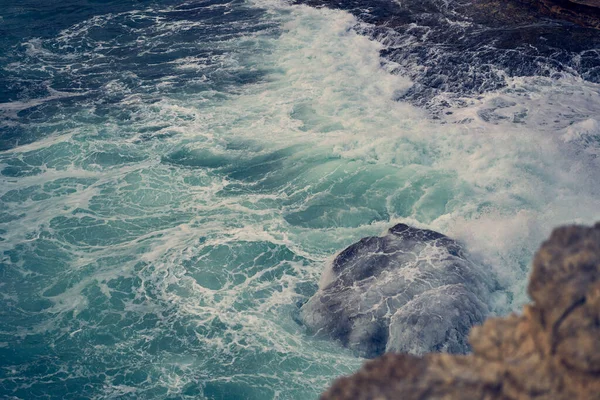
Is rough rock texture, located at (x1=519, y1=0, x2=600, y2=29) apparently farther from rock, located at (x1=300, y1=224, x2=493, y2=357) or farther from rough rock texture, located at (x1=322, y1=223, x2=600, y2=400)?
rough rock texture, located at (x1=322, y1=223, x2=600, y2=400)

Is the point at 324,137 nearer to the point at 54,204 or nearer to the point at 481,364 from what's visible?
the point at 54,204

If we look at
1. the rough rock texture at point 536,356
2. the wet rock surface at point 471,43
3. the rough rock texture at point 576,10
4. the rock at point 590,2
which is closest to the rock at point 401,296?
the rough rock texture at point 536,356

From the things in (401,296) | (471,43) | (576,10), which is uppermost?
(576,10)

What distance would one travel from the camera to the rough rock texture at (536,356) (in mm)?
5676

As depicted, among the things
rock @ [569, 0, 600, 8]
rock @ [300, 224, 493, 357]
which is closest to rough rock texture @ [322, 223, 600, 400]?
rock @ [300, 224, 493, 357]

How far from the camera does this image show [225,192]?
19.5 m

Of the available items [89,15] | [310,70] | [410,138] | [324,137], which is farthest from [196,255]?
[89,15]

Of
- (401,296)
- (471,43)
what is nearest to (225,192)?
(401,296)

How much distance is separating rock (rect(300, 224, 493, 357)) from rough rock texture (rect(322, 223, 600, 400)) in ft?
24.9

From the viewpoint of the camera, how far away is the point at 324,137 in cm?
2155

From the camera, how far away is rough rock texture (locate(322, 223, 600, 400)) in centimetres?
568

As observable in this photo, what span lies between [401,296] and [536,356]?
346 inches

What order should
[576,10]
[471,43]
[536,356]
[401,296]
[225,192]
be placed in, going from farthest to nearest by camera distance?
[576,10] < [471,43] < [225,192] < [401,296] < [536,356]

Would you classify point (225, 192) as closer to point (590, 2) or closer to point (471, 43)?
point (471, 43)
